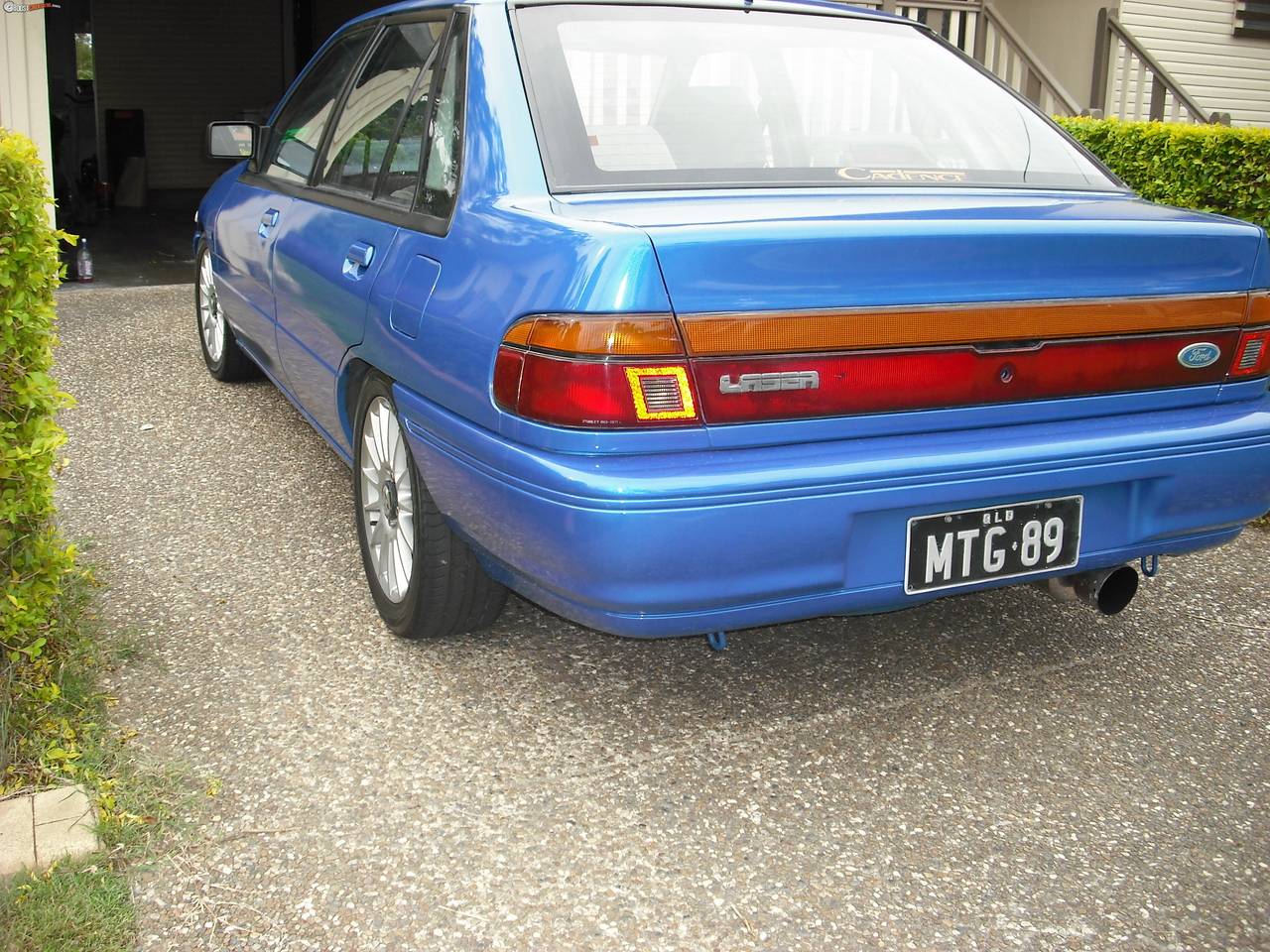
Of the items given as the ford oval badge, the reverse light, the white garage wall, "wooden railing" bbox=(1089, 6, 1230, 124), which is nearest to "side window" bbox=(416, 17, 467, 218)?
the reverse light

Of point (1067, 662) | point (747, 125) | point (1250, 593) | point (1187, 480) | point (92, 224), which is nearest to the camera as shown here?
point (1187, 480)

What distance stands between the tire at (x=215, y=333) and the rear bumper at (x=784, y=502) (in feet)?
10.7

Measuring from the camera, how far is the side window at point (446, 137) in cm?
275

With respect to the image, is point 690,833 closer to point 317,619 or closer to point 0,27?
point 317,619

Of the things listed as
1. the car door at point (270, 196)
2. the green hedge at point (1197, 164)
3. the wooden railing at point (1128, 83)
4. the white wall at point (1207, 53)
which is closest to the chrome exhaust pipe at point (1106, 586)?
the car door at point (270, 196)

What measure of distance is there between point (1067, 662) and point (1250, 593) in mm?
929

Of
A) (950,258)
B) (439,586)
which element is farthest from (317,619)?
(950,258)

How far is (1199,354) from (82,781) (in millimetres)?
2531

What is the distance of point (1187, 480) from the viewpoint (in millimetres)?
2639

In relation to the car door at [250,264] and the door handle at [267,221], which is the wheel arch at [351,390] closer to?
the car door at [250,264]

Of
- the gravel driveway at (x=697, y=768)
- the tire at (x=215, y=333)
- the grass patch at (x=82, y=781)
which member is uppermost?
the tire at (x=215, y=333)

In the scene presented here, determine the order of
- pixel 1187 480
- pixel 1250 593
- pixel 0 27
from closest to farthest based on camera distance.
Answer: pixel 1187 480 < pixel 1250 593 < pixel 0 27

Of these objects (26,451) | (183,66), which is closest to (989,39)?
(26,451)

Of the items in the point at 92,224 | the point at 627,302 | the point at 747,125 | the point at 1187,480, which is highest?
the point at 747,125
